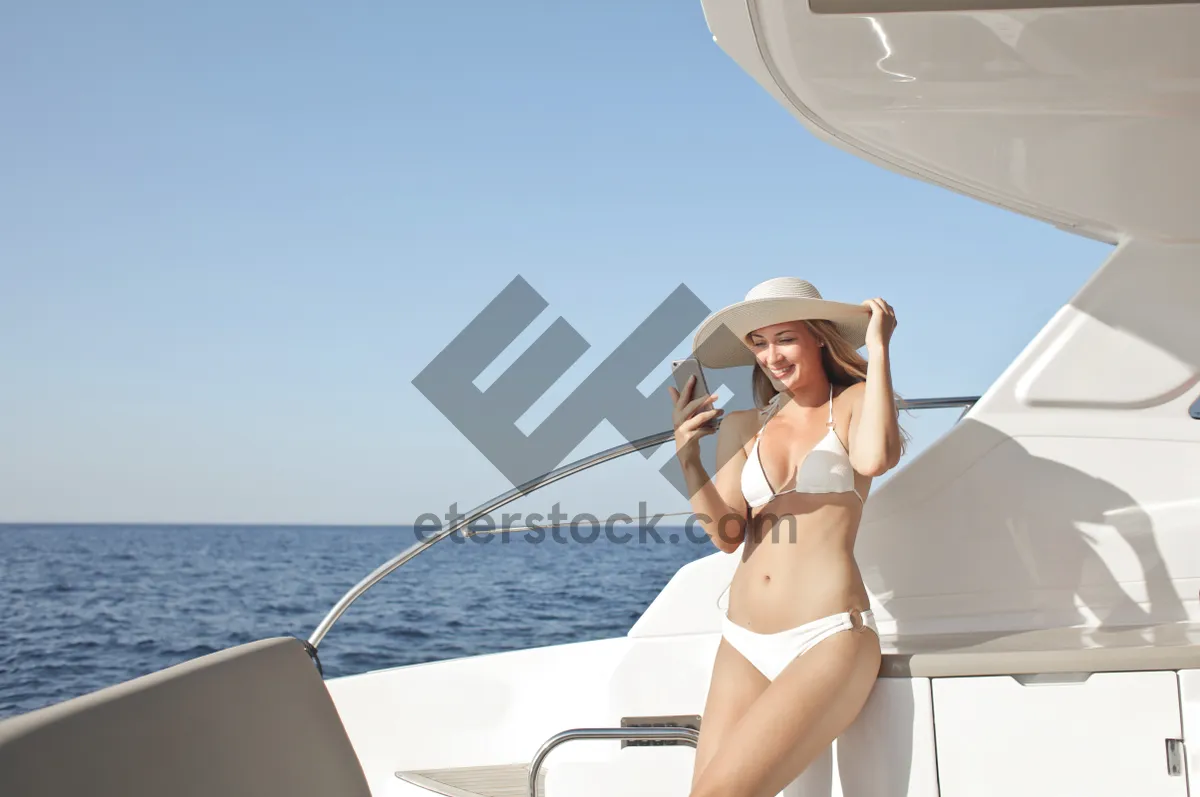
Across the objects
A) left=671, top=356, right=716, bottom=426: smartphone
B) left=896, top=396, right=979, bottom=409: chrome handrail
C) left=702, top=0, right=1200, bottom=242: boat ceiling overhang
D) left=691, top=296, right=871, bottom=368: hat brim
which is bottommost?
left=671, top=356, right=716, bottom=426: smartphone

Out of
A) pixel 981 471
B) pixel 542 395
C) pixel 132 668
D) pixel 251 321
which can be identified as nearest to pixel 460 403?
pixel 542 395

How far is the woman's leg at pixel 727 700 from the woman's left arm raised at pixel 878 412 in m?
0.53

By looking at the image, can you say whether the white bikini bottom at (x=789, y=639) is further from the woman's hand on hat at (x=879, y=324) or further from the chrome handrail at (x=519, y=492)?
the chrome handrail at (x=519, y=492)

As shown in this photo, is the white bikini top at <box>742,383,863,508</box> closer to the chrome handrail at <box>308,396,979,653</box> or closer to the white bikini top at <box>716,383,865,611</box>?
the white bikini top at <box>716,383,865,611</box>

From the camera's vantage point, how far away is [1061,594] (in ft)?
8.25

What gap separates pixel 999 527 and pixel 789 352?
0.82 meters

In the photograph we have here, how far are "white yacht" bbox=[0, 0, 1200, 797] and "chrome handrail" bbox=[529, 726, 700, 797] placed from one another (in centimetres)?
1

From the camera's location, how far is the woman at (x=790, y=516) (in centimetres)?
195

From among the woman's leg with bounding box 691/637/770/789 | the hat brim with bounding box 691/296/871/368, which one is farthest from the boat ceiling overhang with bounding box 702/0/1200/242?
the woman's leg with bounding box 691/637/770/789

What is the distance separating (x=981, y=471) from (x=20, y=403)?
40.5m

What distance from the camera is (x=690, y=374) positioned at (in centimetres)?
238

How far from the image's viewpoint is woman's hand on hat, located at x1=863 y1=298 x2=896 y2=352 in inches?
81.7

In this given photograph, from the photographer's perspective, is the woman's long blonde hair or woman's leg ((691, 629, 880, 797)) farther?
the woman's long blonde hair

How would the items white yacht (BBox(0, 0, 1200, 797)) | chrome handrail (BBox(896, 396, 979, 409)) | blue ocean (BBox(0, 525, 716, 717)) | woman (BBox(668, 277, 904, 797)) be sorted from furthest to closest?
blue ocean (BBox(0, 525, 716, 717)) → chrome handrail (BBox(896, 396, 979, 409)) → woman (BBox(668, 277, 904, 797)) → white yacht (BBox(0, 0, 1200, 797))
